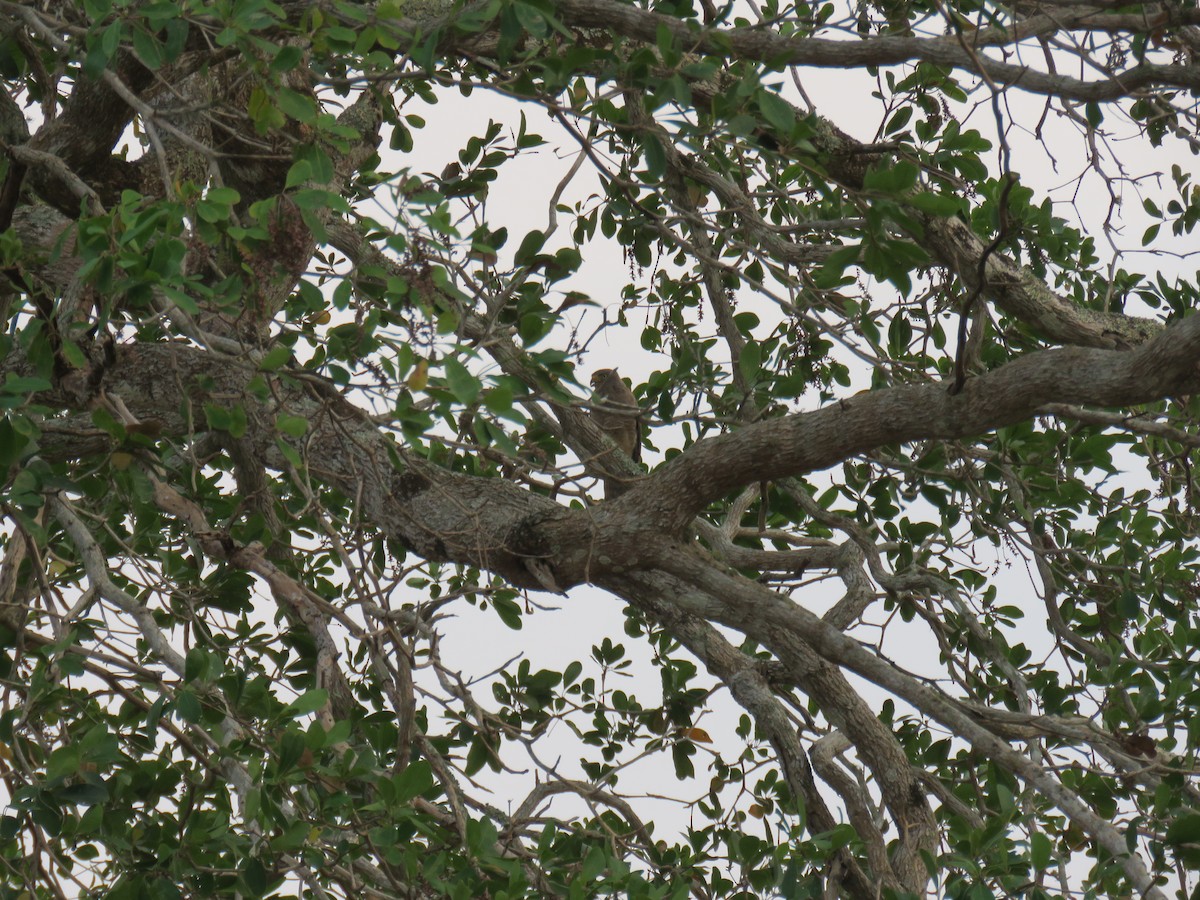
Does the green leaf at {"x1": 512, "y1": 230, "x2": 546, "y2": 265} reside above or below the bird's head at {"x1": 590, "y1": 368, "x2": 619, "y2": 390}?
below

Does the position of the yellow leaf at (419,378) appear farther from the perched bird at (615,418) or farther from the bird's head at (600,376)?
the bird's head at (600,376)

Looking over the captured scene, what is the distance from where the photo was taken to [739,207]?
10.1ft

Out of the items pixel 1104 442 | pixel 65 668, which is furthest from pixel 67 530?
pixel 1104 442

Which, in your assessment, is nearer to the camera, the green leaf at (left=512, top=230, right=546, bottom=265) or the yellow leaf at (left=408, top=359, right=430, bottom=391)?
the yellow leaf at (left=408, top=359, right=430, bottom=391)

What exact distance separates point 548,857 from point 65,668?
3.34 feet

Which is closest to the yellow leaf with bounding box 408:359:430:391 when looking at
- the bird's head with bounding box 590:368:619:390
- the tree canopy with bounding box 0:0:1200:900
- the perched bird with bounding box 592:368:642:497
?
the tree canopy with bounding box 0:0:1200:900

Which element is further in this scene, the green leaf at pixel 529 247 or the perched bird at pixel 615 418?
the perched bird at pixel 615 418

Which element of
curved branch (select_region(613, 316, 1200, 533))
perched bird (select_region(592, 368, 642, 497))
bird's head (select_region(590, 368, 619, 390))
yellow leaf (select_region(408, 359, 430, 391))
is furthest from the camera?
bird's head (select_region(590, 368, 619, 390))

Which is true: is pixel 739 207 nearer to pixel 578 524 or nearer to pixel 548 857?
pixel 578 524

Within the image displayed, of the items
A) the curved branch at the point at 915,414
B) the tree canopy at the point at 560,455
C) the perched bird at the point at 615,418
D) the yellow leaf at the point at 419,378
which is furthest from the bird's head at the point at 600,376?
the yellow leaf at the point at 419,378

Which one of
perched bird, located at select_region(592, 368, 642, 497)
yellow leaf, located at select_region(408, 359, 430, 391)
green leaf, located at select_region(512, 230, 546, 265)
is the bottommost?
yellow leaf, located at select_region(408, 359, 430, 391)

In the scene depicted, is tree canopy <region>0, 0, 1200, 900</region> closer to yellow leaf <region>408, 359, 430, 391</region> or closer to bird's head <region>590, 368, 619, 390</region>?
yellow leaf <region>408, 359, 430, 391</region>

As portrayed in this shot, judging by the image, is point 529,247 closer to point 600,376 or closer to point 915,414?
point 915,414

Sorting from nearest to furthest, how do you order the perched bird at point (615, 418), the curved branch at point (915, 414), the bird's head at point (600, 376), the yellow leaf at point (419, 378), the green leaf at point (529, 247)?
the yellow leaf at point (419, 378) < the curved branch at point (915, 414) < the green leaf at point (529, 247) < the perched bird at point (615, 418) < the bird's head at point (600, 376)
